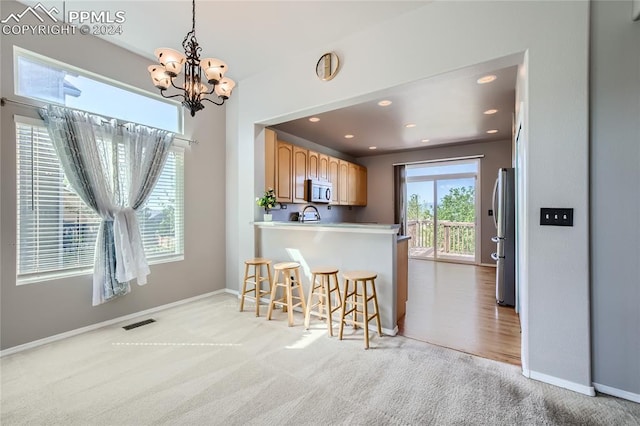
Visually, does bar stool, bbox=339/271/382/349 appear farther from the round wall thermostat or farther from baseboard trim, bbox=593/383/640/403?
the round wall thermostat

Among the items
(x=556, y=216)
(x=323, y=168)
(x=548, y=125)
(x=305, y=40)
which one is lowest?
(x=556, y=216)

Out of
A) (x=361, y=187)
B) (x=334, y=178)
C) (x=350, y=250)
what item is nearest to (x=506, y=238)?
(x=350, y=250)

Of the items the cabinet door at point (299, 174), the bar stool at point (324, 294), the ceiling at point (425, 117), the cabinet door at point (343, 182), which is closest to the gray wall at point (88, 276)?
the cabinet door at point (299, 174)

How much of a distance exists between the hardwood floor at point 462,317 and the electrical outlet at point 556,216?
46.0 inches

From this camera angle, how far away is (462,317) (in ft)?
10.6

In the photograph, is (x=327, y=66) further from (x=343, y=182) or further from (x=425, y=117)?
(x=343, y=182)

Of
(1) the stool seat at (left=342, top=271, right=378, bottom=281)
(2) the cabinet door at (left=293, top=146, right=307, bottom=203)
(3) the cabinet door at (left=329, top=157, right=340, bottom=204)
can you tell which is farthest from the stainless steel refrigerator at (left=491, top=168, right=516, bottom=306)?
(3) the cabinet door at (left=329, top=157, right=340, bottom=204)

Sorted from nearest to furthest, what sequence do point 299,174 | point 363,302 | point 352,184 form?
point 363,302 < point 299,174 < point 352,184

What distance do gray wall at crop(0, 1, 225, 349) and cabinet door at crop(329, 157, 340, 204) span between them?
254cm

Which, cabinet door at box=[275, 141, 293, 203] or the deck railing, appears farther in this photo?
the deck railing

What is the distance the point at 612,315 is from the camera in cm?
184

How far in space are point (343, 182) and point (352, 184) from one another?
1.49 ft

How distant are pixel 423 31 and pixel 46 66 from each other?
3521 mm

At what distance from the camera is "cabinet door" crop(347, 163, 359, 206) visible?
6.86 metres
